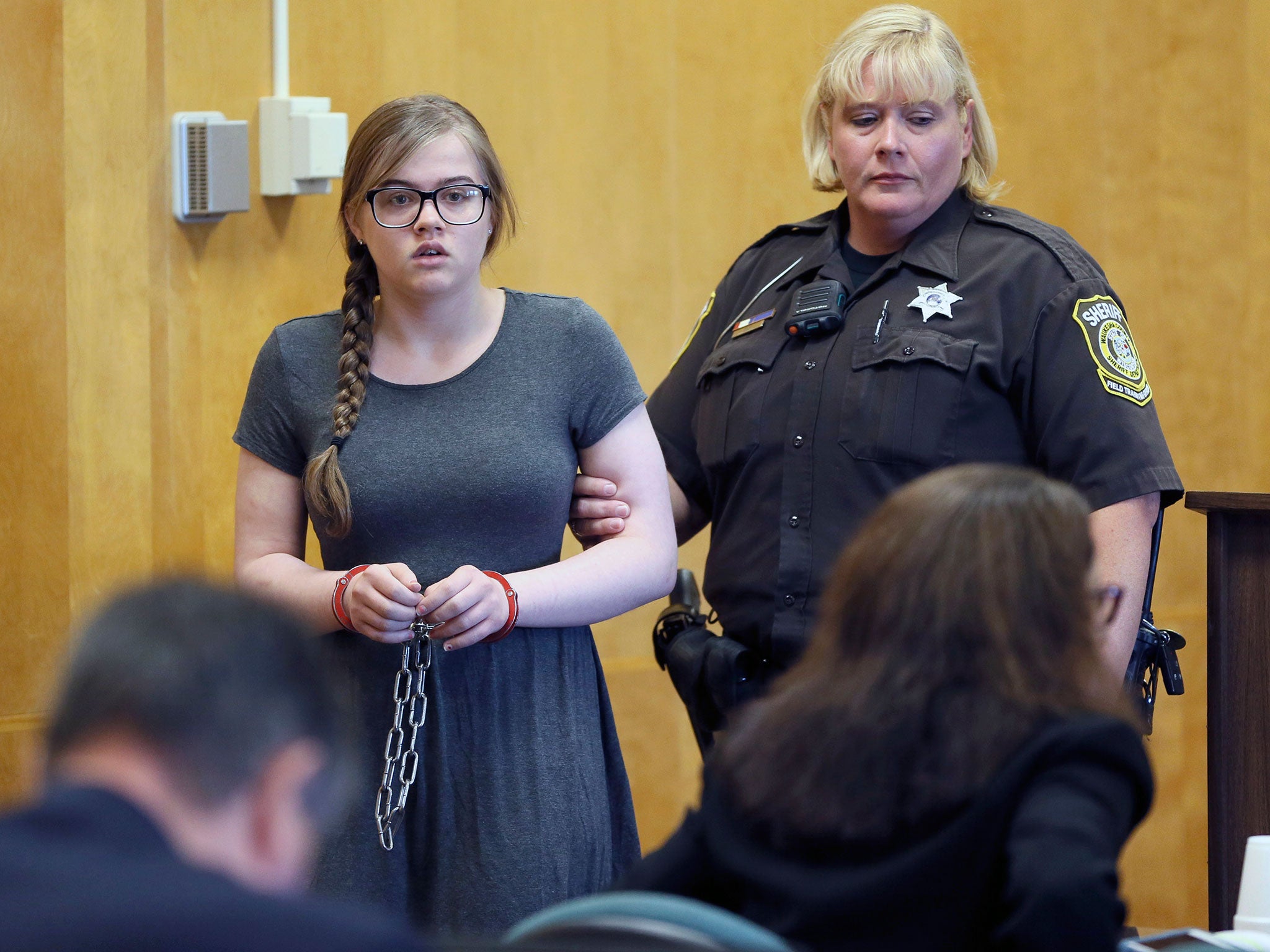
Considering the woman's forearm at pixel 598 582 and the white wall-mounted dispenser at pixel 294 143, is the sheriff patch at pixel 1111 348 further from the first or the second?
the white wall-mounted dispenser at pixel 294 143

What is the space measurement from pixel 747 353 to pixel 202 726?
158 centimetres

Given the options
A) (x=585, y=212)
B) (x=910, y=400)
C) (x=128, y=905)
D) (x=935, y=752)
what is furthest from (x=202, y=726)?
(x=585, y=212)

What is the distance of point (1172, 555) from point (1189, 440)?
0.32 m

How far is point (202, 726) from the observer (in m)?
Result: 0.82

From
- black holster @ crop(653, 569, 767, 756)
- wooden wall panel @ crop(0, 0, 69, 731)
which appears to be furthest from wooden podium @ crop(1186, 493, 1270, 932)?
wooden wall panel @ crop(0, 0, 69, 731)

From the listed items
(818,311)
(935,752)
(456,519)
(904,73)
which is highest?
(904,73)

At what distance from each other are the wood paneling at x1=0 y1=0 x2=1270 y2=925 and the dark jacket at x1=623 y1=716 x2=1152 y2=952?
6.00 feet

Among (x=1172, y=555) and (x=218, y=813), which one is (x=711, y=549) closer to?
(x=218, y=813)

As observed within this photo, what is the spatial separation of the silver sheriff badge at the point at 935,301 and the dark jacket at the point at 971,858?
1.04 m

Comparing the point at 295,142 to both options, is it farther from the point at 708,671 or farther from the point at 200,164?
the point at 708,671

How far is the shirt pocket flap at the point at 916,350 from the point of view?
209cm

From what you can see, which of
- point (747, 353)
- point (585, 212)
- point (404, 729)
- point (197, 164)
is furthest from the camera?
point (585, 212)

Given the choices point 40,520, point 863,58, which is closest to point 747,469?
point 863,58

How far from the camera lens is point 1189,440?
422cm
